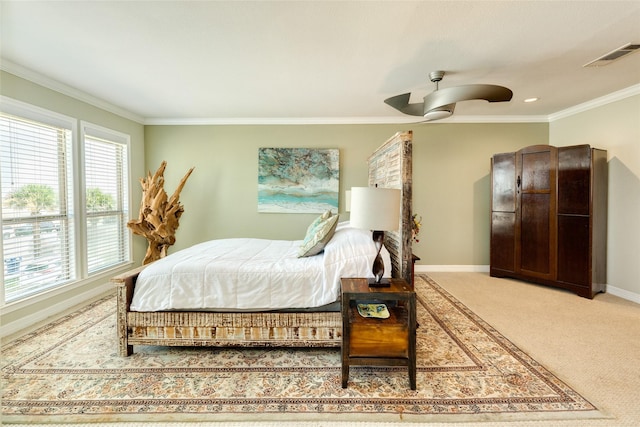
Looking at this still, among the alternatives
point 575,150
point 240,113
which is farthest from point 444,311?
point 240,113

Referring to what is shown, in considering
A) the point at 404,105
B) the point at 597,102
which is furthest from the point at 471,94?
the point at 597,102

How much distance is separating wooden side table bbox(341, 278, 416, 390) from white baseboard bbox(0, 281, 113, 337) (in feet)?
10.1

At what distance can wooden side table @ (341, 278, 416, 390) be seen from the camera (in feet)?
5.84

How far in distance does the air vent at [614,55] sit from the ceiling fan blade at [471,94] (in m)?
1.04

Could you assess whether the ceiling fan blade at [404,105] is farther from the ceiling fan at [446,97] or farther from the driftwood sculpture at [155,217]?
the driftwood sculpture at [155,217]

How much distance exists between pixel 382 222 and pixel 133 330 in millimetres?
2075

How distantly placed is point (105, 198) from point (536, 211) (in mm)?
5824

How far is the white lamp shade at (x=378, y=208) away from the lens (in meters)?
1.84

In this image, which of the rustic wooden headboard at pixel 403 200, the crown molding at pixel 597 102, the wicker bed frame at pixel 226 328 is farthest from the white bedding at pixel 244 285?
the crown molding at pixel 597 102

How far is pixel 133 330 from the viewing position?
2.13 meters

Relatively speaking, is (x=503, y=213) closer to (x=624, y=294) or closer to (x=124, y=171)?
(x=624, y=294)

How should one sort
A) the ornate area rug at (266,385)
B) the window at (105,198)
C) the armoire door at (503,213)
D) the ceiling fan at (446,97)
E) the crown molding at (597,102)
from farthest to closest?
the armoire door at (503,213), the window at (105,198), the crown molding at (597,102), the ceiling fan at (446,97), the ornate area rug at (266,385)

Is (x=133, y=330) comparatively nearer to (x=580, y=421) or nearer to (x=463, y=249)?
(x=580, y=421)

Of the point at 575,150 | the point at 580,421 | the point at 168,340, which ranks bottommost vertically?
the point at 580,421
